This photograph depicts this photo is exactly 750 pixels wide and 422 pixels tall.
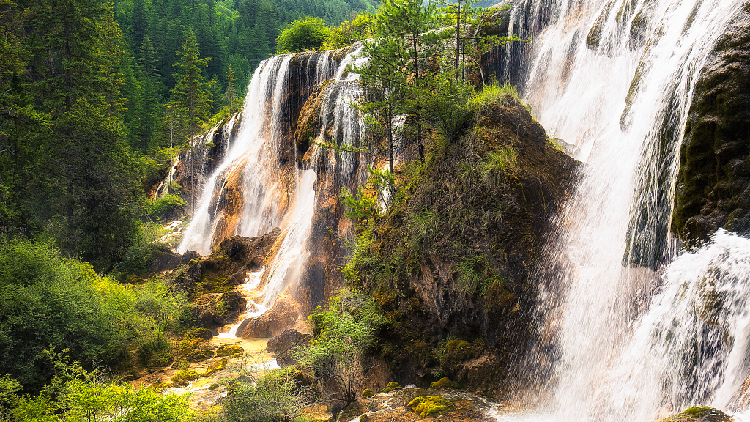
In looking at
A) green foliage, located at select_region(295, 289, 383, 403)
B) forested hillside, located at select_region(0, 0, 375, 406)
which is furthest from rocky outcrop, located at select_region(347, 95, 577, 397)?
forested hillside, located at select_region(0, 0, 375, 406)

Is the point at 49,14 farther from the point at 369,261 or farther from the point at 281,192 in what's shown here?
the point at 369,261

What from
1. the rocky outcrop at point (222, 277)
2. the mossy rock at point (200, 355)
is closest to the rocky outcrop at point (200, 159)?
the rocky outcrop at point (222, 277)

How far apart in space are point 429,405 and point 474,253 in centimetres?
334

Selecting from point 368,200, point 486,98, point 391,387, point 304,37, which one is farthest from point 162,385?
point 304,37

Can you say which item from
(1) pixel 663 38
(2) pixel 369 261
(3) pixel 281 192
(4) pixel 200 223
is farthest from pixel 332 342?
(4) pixel 200 223

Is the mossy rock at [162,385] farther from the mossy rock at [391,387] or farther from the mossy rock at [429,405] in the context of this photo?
the mossy rock at [429,405]

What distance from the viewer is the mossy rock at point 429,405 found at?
26.4ft

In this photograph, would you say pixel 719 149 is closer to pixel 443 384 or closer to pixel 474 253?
pixel 474 253

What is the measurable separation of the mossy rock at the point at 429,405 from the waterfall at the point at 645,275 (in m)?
1.29

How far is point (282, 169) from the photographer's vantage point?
90.3 ft

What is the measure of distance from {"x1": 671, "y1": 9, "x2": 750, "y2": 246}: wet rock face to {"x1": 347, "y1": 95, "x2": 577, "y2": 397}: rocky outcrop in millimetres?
3253

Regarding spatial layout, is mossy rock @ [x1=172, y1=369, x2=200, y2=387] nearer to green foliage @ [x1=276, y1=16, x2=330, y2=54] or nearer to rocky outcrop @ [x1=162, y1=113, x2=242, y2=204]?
rocky outcrop @ [x1=162, y1=113, x2=242, y2=204]

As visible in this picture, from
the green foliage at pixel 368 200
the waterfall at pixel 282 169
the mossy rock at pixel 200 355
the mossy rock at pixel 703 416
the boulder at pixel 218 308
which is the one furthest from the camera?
the waterfall at pixel 282 169

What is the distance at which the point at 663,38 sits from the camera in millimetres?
9070
